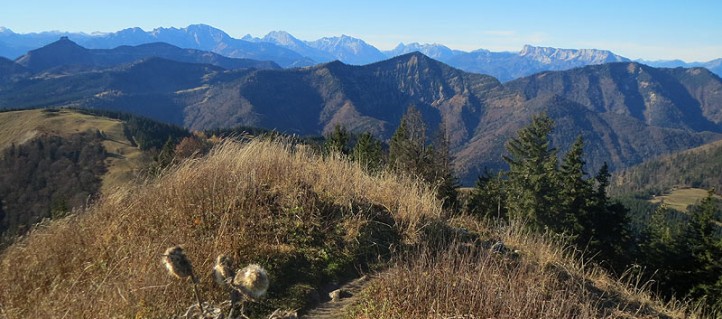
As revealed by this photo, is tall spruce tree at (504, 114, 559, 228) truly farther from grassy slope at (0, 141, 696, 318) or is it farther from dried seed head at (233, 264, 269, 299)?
dried seed head at (233, 264, 269, 299)

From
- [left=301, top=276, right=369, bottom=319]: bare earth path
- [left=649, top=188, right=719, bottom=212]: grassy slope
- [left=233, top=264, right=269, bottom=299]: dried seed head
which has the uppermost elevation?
[left=233, top=264, right=269, bottom=299]: dried seed head

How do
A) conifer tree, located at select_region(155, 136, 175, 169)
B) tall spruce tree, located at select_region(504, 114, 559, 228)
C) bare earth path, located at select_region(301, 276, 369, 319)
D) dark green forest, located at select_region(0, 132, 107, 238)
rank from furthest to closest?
dark green forest, located at select_region(0, 132, 107, 238) < tall spruce tree, located at select_region(504, 114, 559, 228) < conifer tree, located at select_region(155, 136, 175, 169) < bare earth path, located at select_region(301, 276, 369, 319)

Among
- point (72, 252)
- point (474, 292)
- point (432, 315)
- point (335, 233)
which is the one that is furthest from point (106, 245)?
point (474, 292)

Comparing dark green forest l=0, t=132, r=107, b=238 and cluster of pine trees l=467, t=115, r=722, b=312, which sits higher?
cluster of pine trees l=467, t=115, r=722, b=312

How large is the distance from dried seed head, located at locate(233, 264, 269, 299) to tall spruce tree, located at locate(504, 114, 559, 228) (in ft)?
78.2

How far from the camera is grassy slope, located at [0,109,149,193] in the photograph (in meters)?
100

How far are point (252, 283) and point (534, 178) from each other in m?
29.8

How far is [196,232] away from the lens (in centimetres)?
520

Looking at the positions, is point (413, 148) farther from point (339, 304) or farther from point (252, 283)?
point (252, 283)

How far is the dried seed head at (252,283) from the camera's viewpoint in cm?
264

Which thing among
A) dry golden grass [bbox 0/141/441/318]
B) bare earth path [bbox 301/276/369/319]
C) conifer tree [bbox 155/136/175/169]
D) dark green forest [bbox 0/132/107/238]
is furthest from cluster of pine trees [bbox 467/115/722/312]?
dark green forest [bbox 0/132/107/238]

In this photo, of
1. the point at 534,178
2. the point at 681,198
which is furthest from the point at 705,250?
the point at 681,198

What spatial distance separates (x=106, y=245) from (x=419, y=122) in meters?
44.6

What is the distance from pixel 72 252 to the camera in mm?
4891
